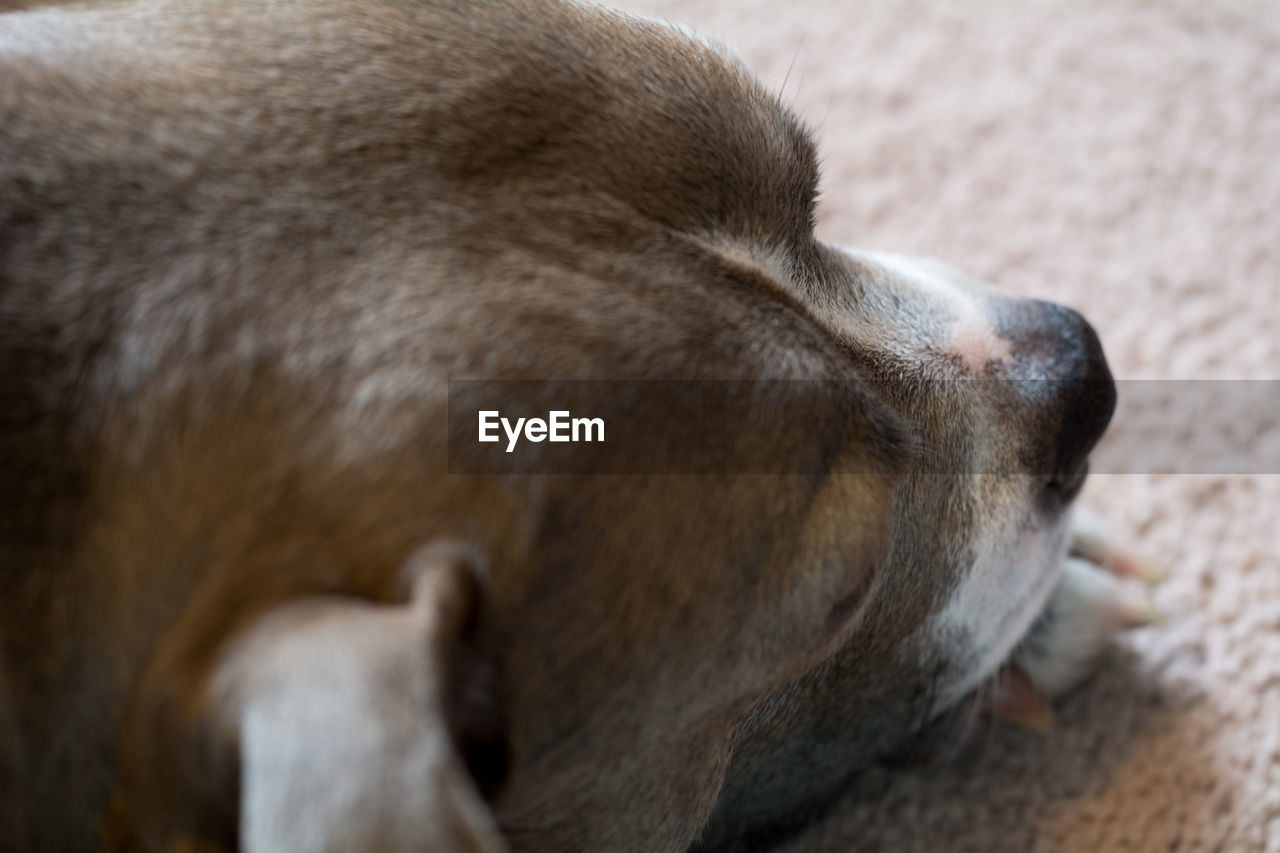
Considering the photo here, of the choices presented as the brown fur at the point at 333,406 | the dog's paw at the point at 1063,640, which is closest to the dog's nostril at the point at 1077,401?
the dog's paw at the point at 1063,640

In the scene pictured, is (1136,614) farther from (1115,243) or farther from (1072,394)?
(1115,243)

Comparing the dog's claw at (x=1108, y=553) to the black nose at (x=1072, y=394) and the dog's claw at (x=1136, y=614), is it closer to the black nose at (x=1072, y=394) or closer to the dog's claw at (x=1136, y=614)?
the dog's claw at (x=1136, y=614)

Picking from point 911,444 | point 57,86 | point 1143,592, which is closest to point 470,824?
point 911,444

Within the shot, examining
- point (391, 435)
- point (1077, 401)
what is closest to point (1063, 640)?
point (1077, 401)

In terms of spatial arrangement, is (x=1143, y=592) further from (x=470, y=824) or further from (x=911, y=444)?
(x=470, y=824)

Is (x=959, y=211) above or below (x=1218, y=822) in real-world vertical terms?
above
